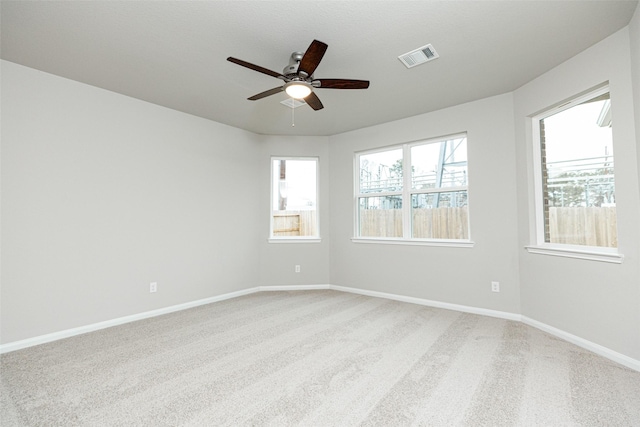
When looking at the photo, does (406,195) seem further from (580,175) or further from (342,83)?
(342,83)

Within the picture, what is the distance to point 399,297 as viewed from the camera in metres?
4.38

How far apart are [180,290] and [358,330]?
7.79 ft

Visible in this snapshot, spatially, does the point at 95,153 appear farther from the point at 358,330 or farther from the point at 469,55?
the point at 469,55

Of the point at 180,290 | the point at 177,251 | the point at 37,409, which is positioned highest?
Result: the point at 177,251

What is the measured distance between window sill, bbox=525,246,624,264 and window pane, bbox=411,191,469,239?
86cm

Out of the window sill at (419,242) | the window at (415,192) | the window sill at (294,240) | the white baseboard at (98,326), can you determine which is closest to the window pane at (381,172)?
the window at (415,192)

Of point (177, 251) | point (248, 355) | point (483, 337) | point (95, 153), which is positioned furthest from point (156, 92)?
point (483, 337)

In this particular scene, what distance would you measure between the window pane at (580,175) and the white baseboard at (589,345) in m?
0.85

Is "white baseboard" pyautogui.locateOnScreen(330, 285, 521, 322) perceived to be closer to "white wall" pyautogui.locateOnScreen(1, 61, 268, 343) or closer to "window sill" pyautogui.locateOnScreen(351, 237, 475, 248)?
"window sill" pyautogui.locateOnScreen(351, 237, 475, 248)

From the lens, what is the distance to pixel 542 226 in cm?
329

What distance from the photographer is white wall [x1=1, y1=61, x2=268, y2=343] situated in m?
2.82

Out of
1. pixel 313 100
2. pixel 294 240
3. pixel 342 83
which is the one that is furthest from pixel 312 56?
pixel 294 240

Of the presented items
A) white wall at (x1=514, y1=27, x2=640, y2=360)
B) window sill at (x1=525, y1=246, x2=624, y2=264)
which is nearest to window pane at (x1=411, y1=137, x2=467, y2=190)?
white wall at (x1=514, y1=27, x2=640, y2=360)

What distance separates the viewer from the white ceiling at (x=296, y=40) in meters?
2.16
